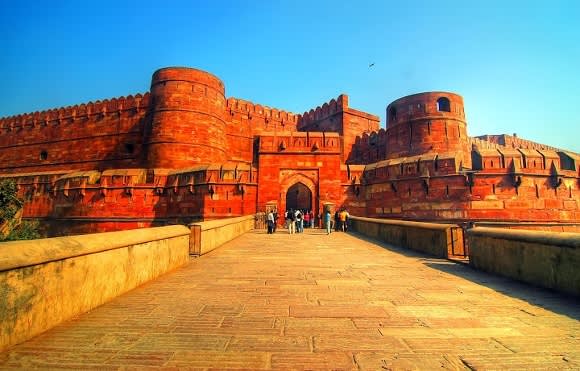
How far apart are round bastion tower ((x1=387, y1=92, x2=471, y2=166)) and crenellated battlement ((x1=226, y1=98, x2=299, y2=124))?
40.8 ft

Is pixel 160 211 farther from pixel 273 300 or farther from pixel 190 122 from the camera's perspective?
pixel 273 300

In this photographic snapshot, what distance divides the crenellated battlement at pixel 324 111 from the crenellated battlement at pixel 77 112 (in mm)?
14054

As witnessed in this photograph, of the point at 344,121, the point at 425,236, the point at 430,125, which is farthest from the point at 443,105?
the point at 425,236

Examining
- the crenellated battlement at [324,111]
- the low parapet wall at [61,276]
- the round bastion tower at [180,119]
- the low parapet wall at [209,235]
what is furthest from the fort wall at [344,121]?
the low parapet wall at [61,276]

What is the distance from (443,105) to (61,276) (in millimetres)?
21917

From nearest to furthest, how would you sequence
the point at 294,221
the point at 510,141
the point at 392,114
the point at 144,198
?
the point at 294,221 < the point at 144,198 < the point at 392,114 < the point at 510,141

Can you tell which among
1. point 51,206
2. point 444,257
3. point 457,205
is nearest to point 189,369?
point 444,257

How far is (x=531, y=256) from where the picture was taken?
3.57 m

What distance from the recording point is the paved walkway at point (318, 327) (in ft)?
5.67

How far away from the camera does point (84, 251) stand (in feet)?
8.51

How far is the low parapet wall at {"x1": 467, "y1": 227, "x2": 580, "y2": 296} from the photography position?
3.02 m

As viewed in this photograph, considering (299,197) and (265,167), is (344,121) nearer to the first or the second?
(299,197)

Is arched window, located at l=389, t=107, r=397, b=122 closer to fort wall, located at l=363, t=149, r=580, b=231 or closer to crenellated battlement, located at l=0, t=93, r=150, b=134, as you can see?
fort wall, located at l=363, t=149, r=580, b=231

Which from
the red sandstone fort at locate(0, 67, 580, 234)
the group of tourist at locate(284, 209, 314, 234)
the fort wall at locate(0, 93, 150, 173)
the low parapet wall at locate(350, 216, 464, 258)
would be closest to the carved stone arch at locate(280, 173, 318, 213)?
the red sandstone fort at locate(0, 67, 580, 234)
